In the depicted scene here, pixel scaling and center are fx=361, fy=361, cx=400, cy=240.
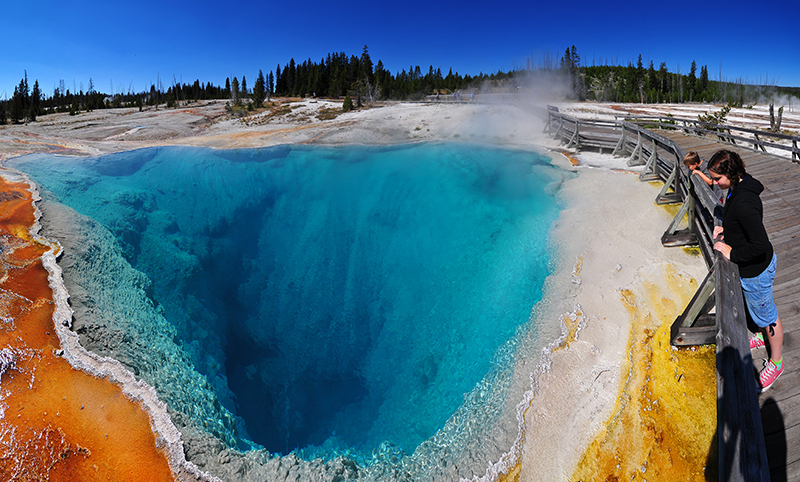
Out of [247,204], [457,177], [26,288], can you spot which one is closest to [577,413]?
[26,288]

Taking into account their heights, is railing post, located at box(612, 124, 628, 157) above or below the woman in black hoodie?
above

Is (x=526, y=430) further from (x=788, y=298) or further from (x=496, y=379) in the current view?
(x=788, y=298)

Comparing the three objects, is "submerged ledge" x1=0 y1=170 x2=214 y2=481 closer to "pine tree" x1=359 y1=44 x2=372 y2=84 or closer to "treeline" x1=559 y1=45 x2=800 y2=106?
"pine tree" x1=359 y1=44 x2=372 y2=84

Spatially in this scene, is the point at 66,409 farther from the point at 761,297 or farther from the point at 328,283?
the point at 761,297

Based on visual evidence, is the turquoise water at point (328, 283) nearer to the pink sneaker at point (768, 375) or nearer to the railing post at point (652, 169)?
the railing post at point (652, 169)

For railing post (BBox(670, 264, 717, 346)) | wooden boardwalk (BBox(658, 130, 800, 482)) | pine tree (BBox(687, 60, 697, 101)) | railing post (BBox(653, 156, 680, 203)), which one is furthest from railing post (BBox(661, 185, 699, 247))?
pine tree (BBox(687, 60, 697, 101))

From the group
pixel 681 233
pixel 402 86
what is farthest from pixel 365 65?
pixel 681 233

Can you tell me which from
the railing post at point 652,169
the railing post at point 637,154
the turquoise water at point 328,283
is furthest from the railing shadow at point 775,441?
the railing post at point 637,154
